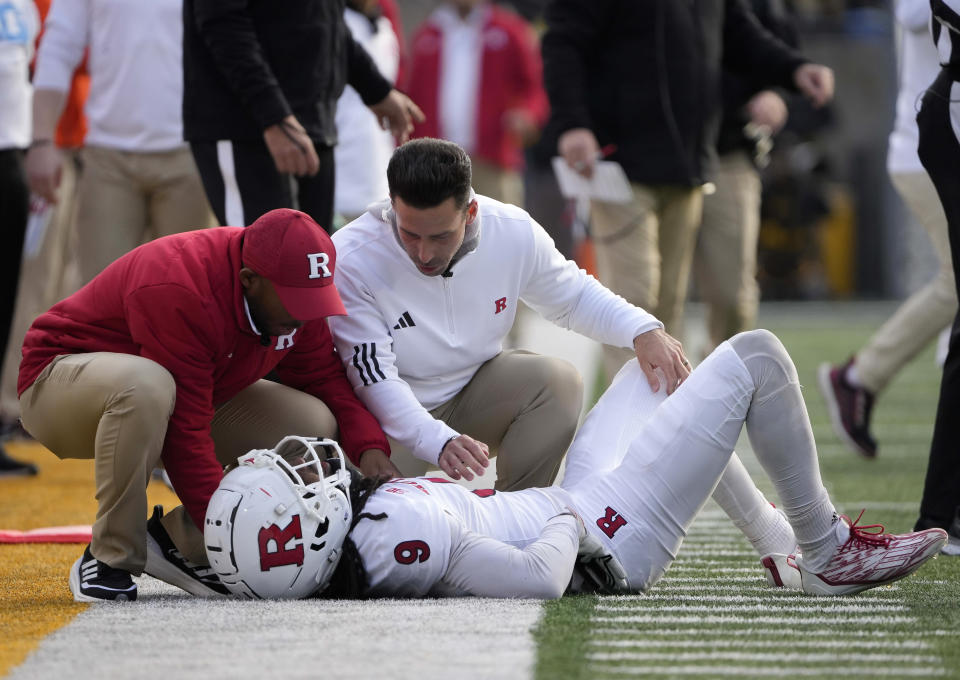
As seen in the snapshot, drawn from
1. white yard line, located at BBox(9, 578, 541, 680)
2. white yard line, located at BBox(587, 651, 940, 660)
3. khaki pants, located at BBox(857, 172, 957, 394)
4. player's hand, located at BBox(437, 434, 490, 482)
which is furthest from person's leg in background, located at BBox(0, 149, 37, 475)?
white yard line, located at BBox(587, 651, 940, 660)

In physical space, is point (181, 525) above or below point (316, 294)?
below

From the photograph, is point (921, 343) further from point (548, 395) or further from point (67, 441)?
point (67, 441)

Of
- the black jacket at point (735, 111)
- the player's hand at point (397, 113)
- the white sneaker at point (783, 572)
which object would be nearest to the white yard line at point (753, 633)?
the white sneaker at point (783, 572)

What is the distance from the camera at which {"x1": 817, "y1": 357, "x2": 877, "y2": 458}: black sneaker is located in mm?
6586

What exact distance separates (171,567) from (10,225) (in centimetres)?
235

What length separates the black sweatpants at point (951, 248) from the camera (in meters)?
4.23

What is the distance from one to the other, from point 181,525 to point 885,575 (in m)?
1.65

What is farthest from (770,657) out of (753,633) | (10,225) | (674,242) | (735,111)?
(735,111)

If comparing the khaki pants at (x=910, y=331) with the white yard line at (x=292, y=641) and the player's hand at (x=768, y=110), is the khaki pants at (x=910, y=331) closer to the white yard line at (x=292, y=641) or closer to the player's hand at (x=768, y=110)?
the player's hand at (x=768, y=110)

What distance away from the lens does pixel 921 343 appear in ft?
21.2

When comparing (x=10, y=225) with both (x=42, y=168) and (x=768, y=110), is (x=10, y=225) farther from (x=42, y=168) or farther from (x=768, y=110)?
(x=768, y=110)

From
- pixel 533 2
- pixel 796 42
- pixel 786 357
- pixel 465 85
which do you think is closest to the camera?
pixel 786 357

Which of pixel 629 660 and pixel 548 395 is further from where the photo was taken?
pixel 548 395

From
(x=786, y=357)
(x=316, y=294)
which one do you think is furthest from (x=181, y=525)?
(x=786, y=357)
